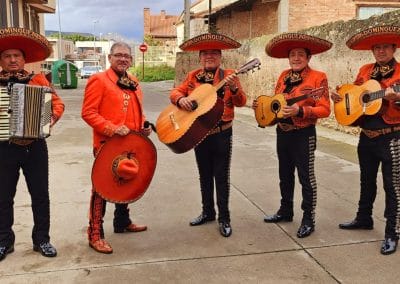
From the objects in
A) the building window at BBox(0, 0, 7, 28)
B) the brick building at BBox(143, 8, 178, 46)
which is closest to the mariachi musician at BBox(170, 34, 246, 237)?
the building window at BBox(0, 0, 7, 28)

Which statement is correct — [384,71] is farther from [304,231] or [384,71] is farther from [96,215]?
[96,215]

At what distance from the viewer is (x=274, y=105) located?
15.6ft

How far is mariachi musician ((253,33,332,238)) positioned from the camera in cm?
454

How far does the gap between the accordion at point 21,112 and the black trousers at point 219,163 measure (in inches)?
62.1

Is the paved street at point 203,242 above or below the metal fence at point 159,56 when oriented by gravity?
below

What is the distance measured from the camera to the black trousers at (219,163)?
478cm

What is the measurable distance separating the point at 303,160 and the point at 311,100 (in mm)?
565

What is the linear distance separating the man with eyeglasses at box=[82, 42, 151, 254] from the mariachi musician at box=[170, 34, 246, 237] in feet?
1.49

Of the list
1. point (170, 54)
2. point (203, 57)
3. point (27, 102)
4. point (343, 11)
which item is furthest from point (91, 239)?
point (170, 54)

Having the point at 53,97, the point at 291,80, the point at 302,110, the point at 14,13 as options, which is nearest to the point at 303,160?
the point at 302,110

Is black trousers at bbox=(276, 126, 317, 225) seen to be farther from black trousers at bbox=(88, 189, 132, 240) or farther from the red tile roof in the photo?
the red tile roof

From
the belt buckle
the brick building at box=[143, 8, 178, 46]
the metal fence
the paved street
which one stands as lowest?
the paved street

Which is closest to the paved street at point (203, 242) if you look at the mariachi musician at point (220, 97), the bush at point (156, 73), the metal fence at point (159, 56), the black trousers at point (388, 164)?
the black trousers at point (388, 164)

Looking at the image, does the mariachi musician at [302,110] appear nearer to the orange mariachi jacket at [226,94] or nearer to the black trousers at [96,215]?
the orange mariachi jacket at [226,94]
